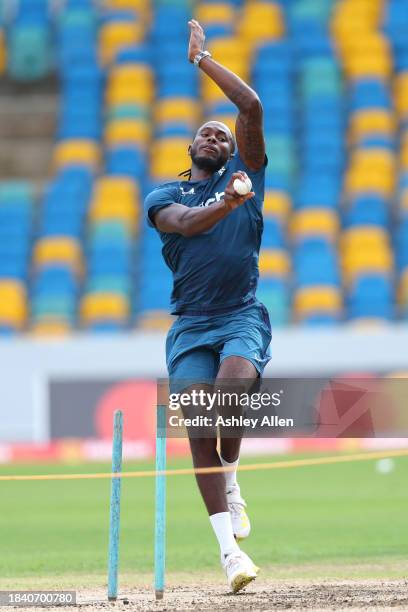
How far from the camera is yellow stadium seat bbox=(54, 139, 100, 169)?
25.3m

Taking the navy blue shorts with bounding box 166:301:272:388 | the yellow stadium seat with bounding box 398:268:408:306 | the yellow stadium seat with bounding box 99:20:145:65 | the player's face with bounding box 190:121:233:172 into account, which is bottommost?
the navy blue shorts with bounding box 166:301:272:388

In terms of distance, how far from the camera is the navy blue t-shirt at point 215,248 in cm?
756

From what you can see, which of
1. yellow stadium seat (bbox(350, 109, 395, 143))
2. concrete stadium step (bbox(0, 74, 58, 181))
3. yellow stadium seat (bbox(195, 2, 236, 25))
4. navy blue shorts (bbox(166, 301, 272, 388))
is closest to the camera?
navy blue shorts (bbox(166, 301, 272, 388))

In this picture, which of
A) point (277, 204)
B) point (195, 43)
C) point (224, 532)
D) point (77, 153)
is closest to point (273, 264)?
point (277, 204)

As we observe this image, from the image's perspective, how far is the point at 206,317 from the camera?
7645 mm

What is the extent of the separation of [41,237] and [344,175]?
5.46 meters

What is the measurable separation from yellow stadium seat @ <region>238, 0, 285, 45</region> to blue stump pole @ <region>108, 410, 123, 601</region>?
21106mm

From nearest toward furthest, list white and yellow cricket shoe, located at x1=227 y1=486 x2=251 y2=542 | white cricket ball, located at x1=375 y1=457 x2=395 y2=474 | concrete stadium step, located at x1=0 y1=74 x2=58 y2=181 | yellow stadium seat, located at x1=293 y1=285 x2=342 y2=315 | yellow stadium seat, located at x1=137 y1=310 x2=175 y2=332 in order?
white and yellow cricket shoe, located at x1=227 y1=486 x2=251 y2=542, white cricket ball, located at x1=375 y1=457 x2=395 y2=474, yellow stadium seat, located at x1=137 y1=310 x2=175 y2=332, yellow stadium seat, located at x1=293 y1=285 x2=342 y2=315, concrete stadium step, located at x1=0 y1=74 x2=58 y2=181

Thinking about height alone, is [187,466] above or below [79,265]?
below

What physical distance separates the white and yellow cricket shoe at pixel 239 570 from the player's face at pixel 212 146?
2.16m

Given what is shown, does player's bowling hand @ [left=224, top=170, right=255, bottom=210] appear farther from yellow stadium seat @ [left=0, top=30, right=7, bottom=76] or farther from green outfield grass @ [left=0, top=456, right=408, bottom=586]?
yellow stadium seat @ [left=0, top=30, right=7, bottom=76]

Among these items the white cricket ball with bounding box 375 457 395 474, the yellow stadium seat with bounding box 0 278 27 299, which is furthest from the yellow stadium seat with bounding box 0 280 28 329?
the white cricket ball with bounding box 375 457 395 474

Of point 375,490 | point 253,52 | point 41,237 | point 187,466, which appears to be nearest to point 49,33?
point 253,52

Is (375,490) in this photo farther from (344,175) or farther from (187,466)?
(344,175)
